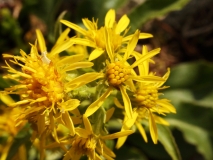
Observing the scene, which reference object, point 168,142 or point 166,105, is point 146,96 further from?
point 168,142

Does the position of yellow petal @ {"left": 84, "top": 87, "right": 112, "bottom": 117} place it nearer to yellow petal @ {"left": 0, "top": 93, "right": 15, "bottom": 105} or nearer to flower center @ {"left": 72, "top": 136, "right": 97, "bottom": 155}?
flower center @ {"left": 72, "top": 136, "right": 97, "bottom": 155}

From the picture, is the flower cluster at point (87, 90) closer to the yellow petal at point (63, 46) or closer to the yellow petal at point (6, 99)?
the yellow petal at point (63, 46)

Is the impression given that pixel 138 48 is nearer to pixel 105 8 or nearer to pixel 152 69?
pixel 152 69

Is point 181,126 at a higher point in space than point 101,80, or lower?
lower

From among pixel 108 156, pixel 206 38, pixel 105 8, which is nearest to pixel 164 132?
pixel 108 156

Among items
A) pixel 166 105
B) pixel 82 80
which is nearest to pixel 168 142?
pixel 166 105

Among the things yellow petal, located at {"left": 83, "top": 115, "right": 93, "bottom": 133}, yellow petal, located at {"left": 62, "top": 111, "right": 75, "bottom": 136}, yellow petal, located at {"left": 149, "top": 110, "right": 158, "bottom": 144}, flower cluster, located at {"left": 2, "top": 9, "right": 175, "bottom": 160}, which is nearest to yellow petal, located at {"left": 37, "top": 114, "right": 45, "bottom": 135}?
flower cluster, located at {"left": 2, "top": 9, "right": 175, "bottom": 160}
